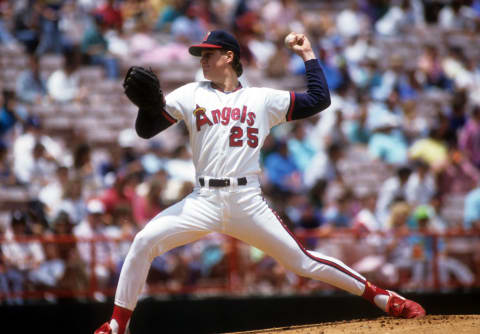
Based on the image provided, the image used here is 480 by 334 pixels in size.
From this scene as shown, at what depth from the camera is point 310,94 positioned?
5.57 m

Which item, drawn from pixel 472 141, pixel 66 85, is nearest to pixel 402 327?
pixel 472 141

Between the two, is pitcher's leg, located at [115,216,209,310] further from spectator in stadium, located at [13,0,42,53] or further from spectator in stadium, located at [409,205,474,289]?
spectator in stadium, located at [13,0,42,53]

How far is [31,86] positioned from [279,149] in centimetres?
386

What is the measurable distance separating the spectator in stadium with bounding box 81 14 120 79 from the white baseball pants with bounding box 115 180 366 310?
760 cm

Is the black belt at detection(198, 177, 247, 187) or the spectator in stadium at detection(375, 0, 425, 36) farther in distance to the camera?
the spectator in stadium at detection(375, 0, 425, 36)

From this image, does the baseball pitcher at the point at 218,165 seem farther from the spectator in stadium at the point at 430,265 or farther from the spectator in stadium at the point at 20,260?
the spectator in stadium at the point at 430,265

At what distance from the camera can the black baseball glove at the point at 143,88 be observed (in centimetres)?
511

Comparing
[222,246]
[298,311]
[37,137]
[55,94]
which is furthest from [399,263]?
[55,94]

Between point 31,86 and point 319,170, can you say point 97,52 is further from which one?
point 319,170

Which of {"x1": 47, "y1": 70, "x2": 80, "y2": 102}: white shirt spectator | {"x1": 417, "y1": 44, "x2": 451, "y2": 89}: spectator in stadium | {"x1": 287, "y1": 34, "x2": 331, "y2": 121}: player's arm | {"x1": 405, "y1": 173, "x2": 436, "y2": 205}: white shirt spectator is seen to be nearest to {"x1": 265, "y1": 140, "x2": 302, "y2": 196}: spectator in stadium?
{"x1": 405, "y1": 173, "x2": 436, "y2": 205}: white shirt spectator

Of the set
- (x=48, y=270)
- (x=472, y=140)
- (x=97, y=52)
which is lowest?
(x=48, y=270)

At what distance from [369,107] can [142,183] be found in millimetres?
4117

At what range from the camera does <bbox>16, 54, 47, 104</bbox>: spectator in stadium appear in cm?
1194

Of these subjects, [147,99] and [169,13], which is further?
[169,13]
